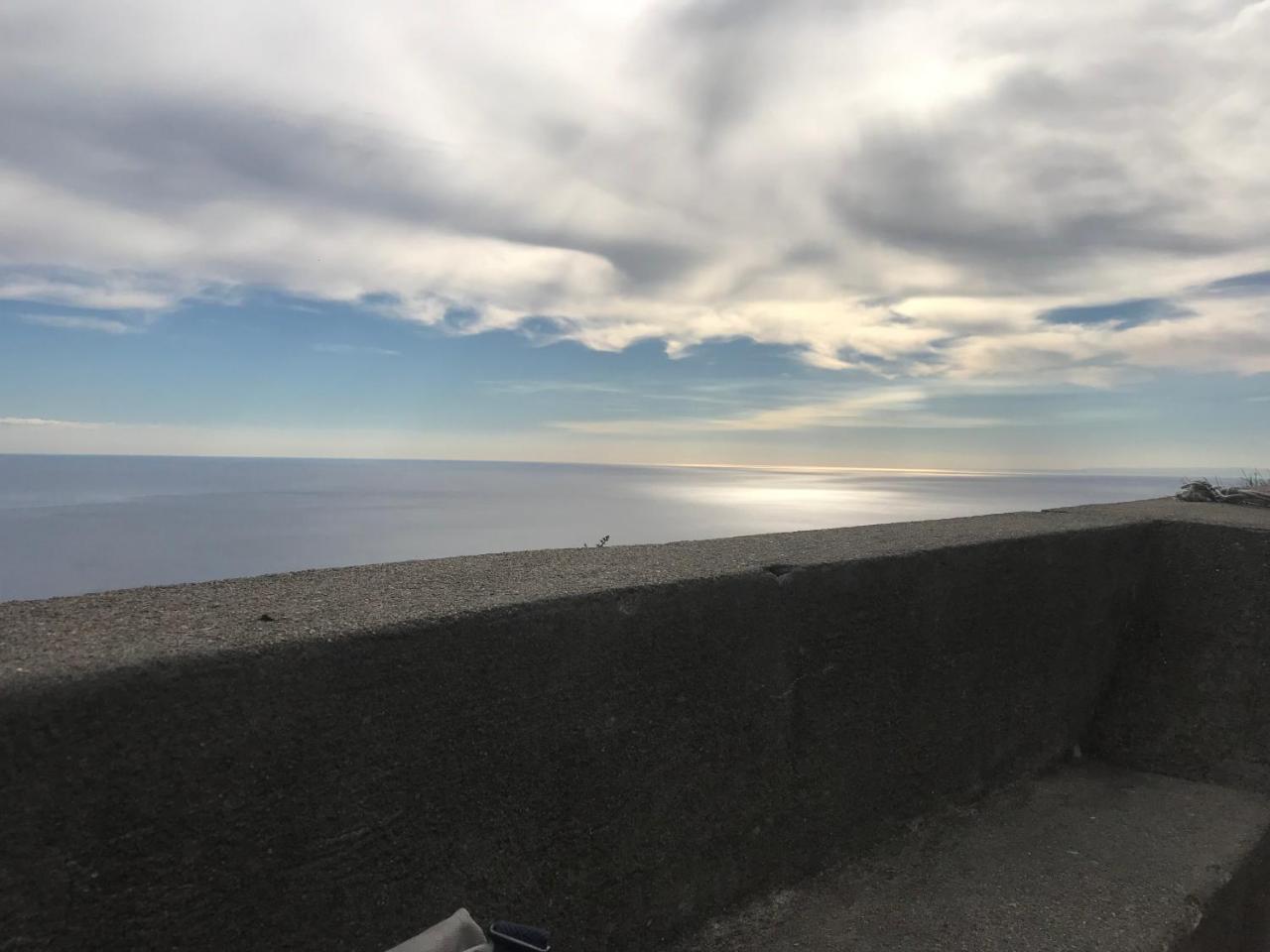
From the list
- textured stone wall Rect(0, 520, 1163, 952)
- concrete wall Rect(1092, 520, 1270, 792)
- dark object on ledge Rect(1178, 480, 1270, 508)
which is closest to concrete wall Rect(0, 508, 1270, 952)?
textured stone wall Rect(0, 520, 1163, 952)

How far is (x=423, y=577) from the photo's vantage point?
2090 mm

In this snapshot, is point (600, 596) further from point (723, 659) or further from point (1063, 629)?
point (1063, 629)

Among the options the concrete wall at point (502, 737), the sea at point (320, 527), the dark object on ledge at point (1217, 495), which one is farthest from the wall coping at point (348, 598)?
the sea at point (320, 527)

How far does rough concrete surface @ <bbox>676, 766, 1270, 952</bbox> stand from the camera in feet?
7.24

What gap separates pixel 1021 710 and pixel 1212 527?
1215 mm

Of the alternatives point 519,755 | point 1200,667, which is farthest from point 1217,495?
point 519,755

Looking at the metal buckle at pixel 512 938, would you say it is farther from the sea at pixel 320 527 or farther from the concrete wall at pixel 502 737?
the sea at pixel 320 527

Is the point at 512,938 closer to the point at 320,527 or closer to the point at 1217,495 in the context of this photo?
the point at 1217,495

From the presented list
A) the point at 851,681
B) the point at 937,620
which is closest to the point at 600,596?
the point at 851,681

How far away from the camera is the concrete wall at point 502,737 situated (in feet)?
4.17

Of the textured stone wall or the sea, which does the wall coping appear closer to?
the textured stone wall

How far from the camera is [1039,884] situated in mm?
2500

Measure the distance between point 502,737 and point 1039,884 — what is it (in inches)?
72.5

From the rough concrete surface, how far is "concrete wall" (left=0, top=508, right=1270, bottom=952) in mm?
112
